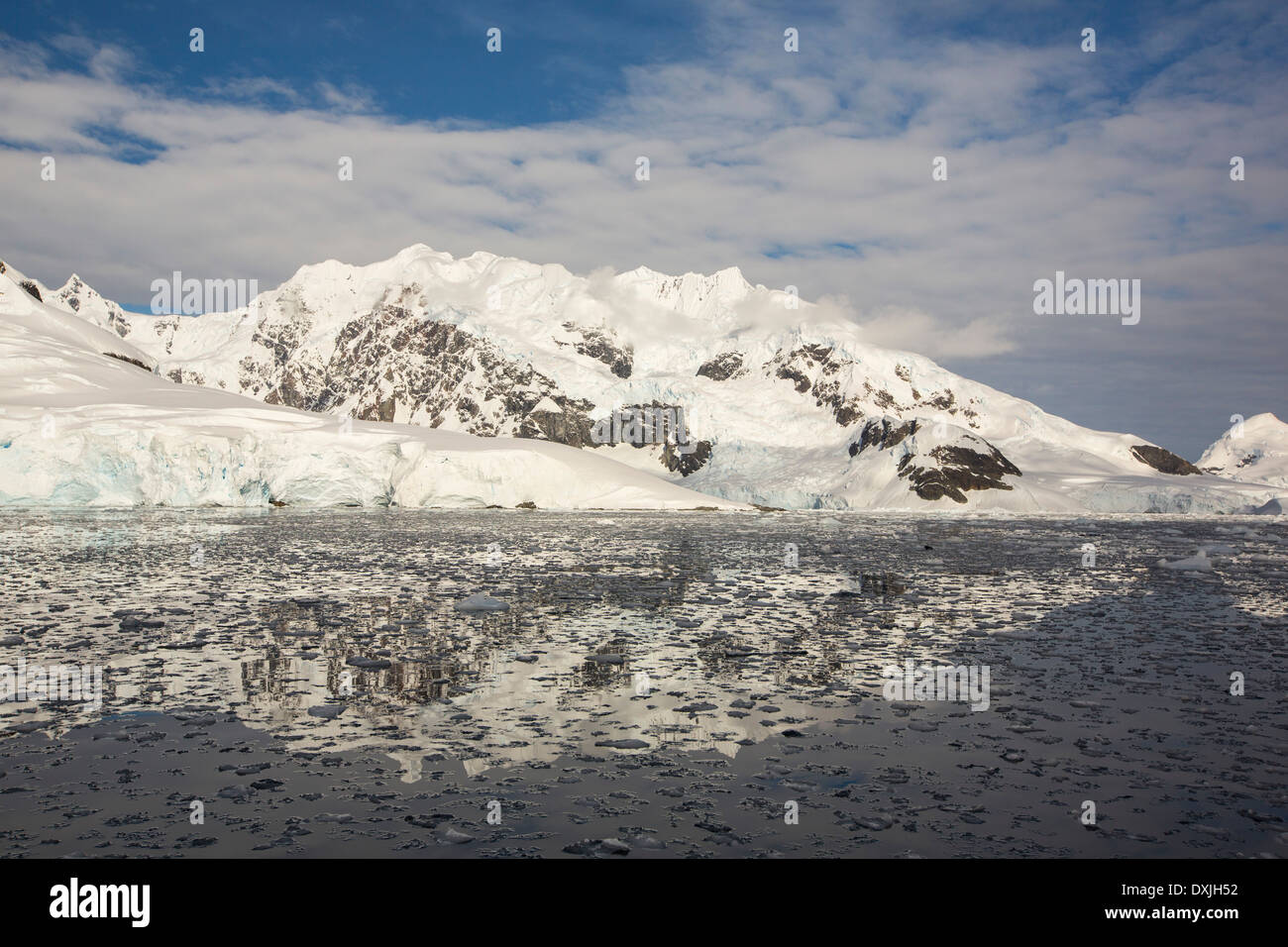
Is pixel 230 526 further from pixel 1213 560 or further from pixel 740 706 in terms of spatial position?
pixel 1213 560

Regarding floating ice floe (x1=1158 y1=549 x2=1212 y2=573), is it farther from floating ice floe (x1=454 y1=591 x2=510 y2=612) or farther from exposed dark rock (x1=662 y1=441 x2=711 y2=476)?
exposed dark rock (x1=662 y1=441 x2=711 y2=476)

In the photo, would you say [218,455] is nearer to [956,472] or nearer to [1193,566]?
[1193,566]

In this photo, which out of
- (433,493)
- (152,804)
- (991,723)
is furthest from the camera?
(433,493)

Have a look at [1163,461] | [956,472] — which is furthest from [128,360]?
[1163,461]

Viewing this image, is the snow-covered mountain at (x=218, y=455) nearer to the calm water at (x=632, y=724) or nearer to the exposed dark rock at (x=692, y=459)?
the calm water at (x=632, y=724)

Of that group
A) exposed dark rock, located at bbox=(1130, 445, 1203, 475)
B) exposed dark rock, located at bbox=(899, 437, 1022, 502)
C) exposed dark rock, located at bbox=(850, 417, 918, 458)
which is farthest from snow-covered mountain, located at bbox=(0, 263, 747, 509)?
exposed dark rock, located at bbox=(1130, 445, 1203, 475)
